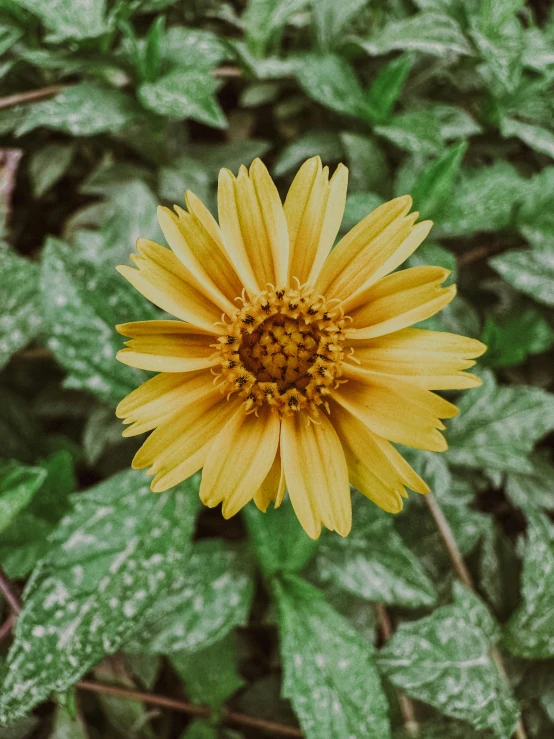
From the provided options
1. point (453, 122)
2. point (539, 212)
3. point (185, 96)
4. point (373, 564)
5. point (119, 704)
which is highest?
point (185, 96)

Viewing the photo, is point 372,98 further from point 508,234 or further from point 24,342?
point 24,342

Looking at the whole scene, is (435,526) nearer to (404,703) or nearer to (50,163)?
(404,703)

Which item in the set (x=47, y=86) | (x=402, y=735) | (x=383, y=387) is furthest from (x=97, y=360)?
(x=402, y=735)

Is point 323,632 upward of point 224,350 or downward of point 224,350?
downward

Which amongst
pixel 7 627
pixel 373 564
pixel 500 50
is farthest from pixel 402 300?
pixel 7 627

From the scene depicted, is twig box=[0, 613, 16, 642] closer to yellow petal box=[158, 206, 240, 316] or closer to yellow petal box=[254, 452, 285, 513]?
yellow petal box=[254, 452, 285, 513]

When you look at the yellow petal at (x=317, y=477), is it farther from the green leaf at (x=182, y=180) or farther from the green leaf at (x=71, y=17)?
the green leaf at (x=71, y=17)

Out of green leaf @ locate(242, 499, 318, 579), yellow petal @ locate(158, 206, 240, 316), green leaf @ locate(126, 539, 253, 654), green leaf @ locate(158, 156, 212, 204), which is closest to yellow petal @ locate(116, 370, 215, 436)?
yellow petal @ locate(158, 206, 240, 316)
